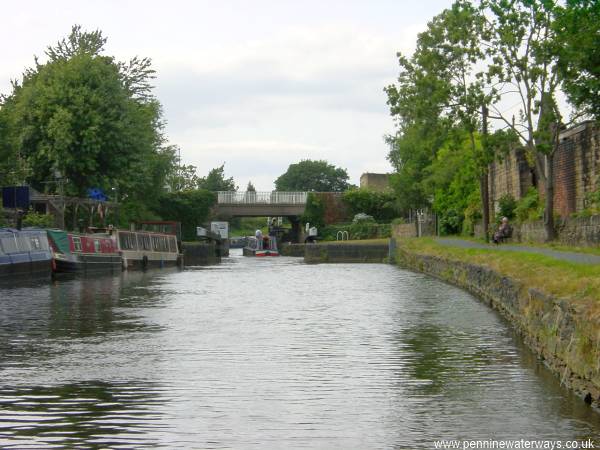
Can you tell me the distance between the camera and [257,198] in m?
92.6

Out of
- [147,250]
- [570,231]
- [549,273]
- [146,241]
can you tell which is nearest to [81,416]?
[549,273]

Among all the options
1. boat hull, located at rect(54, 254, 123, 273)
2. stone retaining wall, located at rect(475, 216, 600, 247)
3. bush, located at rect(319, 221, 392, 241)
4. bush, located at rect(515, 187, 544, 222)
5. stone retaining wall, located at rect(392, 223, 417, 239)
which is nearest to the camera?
stone retaining wall, located at rect(475, 216, 600, 247)

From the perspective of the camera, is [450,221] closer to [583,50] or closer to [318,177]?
[583,50]

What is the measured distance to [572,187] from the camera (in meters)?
34.2

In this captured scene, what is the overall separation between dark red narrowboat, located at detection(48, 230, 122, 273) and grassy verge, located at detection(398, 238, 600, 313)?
18.7m

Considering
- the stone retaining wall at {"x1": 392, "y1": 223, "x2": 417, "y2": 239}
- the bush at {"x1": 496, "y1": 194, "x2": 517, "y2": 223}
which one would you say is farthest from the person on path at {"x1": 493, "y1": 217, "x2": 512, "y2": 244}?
the stone retaining wall at {"x1": 392, "y1": 223, "x2": 417, "y2": 239}

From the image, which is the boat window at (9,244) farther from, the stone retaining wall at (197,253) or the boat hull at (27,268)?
the stone retaining wall at (197,253)

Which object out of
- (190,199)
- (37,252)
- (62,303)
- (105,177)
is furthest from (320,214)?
(62,303)

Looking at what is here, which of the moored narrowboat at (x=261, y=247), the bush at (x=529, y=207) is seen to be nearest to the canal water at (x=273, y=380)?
the bush at (x=529, y=207)

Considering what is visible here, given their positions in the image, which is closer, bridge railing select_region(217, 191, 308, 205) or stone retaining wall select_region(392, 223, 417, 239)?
stone retaining wall select_region(392, 223, 417, 239)

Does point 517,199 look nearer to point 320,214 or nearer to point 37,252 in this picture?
point 37,252

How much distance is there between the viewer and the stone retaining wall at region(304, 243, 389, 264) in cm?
6606

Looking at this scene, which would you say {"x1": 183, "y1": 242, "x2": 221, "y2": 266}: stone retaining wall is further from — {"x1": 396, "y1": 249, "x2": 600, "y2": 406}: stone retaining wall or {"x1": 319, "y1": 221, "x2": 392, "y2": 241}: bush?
{"x1": 396, "y1": 249, "x2": 600, "y2": 406}: stone retaining wall

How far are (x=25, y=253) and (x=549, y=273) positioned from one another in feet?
83.1
